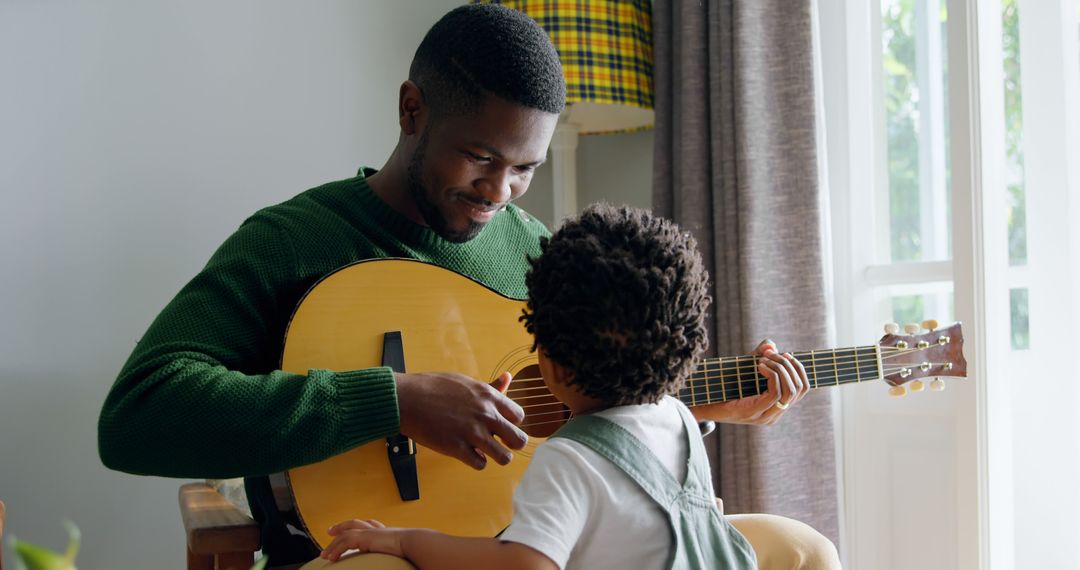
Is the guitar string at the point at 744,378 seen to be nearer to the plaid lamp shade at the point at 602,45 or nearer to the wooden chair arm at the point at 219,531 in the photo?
the wooden chair arm at the point at 219,531

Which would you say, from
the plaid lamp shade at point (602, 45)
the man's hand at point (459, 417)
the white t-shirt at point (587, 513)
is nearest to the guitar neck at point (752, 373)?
the man's hand at point (459, 417)

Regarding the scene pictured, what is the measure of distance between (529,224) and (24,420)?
1.04 metres

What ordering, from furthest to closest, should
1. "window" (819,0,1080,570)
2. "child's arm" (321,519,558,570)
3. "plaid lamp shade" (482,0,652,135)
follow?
"plaid lamp shade" (482,0,652,135), "window" (819,0,1080,570), "child's arm" (321,519,558,570)

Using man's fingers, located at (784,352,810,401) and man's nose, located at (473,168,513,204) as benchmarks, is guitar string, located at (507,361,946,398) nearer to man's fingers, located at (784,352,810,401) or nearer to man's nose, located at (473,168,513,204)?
man's fingers, located at (784,352,810,401)

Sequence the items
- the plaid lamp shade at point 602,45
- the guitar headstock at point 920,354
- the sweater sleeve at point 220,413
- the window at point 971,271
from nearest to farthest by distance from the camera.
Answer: the sweater sleeve at point 220,413
the guitar headstock at point 920,354
the window at point 971,271
the plaid lamp shade at point 602,45

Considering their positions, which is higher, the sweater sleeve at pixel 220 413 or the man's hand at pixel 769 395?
the sweater sleeve at pixel 220 413

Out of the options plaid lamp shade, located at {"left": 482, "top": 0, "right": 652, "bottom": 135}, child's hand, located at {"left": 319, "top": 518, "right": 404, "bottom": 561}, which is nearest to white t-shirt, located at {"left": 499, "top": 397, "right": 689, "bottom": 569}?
child's hand, located at {"left": 319, "top": 518, "right": 404, "bottom": 561}

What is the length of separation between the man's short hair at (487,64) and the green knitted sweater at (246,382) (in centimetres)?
23

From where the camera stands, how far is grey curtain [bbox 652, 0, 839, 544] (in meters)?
1.81

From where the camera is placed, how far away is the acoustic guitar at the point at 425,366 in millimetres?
1110

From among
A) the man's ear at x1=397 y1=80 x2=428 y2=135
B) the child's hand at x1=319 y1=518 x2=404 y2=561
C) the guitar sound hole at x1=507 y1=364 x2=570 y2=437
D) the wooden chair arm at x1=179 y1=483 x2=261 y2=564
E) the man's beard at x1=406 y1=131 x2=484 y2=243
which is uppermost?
the man's ear at x1=397 y1=80 x2=428 y2=135

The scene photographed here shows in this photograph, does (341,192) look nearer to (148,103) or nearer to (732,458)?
(148,103)

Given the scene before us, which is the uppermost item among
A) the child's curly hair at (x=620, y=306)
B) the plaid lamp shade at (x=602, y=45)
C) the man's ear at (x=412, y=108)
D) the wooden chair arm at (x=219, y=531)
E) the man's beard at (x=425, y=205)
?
the plaid lamp shade at (x=602, y=45)

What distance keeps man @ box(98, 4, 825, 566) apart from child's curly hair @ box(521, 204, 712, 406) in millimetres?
207
